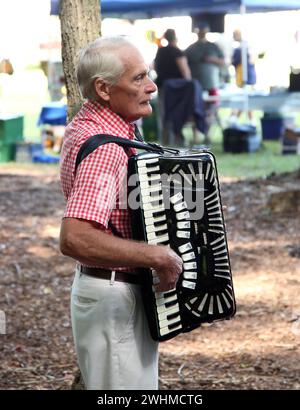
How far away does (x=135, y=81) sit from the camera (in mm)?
3262

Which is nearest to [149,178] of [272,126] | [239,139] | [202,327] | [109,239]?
[109,239]

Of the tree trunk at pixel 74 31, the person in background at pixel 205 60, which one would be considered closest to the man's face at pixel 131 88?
the tree trunk at pixel 74 31

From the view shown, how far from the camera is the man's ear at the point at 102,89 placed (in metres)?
3.24

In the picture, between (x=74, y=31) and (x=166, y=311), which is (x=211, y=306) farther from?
(x=74, y=31)

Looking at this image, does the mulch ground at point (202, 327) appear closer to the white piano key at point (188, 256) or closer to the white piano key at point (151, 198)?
the white piano key at point (188, 256)

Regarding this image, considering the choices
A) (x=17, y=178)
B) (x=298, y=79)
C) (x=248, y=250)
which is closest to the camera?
(x=248, y=250)

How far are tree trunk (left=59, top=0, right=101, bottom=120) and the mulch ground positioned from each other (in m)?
1.70

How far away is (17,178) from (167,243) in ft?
34.4

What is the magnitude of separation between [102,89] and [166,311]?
774mm

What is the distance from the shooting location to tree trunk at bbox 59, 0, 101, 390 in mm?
4523

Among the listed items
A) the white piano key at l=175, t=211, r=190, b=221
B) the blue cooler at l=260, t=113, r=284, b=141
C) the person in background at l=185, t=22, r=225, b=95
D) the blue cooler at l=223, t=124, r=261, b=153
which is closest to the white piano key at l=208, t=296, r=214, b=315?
the white piano key at l=175, t=211, r=190, b=221
